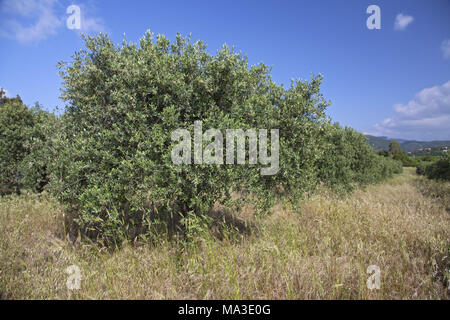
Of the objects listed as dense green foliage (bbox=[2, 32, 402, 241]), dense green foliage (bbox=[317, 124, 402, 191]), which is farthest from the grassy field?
dense green foliage (bbox=[317, 124, 402, 191])

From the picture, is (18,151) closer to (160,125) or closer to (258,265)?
(160,125)

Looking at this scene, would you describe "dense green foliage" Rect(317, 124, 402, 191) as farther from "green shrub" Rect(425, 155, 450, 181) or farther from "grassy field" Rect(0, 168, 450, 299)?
"green shrub" Rect(425, 155, 450, 181)

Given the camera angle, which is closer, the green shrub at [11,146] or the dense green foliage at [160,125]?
the dense green foliage at [160,125]

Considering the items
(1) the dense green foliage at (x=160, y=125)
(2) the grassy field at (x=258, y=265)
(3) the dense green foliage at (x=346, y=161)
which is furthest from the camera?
(3) the dense green foliage at (x=346, y=161)

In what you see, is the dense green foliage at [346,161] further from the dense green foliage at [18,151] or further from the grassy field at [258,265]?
the dense green foliage at [18,151]

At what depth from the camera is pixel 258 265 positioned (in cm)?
427

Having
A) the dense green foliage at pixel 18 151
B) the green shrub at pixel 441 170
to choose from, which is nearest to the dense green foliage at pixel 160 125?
the dense green foliage at pixel 18 151

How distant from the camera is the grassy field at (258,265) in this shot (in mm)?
3691

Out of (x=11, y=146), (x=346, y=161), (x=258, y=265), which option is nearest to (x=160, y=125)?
(x=258, y=265)

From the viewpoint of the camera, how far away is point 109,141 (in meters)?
A: 5.15

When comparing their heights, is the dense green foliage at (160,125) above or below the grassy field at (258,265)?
above

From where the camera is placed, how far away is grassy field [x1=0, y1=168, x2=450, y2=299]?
12.1 feet

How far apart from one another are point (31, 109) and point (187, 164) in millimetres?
12942
